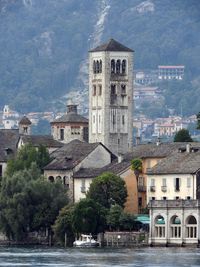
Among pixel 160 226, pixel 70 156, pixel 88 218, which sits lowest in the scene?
pixel 160 226

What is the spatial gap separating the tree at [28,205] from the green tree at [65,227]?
471 cm

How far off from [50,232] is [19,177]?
7.97 m

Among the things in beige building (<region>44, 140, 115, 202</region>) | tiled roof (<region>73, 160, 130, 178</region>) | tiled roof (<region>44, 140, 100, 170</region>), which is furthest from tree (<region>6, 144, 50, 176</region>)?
tiled roof (<region>73, 160, 130, 178</region>)

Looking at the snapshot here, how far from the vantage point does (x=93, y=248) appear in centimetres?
15900

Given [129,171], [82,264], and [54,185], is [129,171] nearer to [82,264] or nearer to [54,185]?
[54,185]

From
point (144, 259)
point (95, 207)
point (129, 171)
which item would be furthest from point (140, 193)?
point (144, 259)

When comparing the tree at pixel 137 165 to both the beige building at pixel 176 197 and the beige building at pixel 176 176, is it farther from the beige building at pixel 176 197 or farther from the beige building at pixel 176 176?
the beige building at pixel 176 176

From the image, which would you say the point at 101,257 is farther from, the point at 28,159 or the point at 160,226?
the point at 28,159

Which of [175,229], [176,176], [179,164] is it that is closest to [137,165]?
[179,164]

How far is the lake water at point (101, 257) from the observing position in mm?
137250

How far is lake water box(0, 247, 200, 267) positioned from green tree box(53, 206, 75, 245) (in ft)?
18.9

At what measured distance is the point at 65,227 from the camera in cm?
16512

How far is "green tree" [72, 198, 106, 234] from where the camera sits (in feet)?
537

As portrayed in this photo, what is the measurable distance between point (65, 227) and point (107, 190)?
8.94 m
